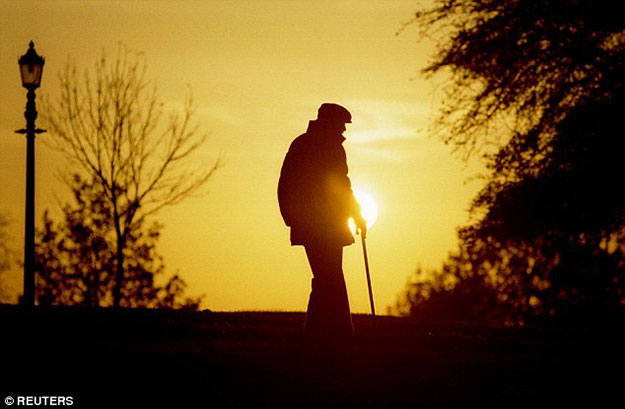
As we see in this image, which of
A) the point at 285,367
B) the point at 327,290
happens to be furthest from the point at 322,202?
the point at 285,367

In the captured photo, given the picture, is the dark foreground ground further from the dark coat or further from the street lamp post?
the street lamp post

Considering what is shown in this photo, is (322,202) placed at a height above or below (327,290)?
above

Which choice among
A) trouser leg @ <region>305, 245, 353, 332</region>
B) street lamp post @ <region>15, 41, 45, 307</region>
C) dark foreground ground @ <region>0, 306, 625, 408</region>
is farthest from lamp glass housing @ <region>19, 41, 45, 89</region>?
trouser leg @ <region>305, 245, 353, 332</region>

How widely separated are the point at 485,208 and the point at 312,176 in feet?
37.6

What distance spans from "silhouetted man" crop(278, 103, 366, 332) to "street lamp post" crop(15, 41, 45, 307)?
5.73 m

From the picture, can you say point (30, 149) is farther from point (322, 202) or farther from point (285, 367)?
point (285, 367)

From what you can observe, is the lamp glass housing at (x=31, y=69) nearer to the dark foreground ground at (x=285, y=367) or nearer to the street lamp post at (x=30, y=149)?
the street lamp post at (x=30, y=149)

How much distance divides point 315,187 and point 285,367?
2.83 m

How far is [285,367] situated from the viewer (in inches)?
463

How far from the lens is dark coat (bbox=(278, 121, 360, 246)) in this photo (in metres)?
13.8

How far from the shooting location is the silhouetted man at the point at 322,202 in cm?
1384

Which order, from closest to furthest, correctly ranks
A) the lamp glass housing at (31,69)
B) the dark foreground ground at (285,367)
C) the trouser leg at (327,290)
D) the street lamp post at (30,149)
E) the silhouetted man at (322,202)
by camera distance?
the dark foreground ground at (285,367) → the silhouetted man at (322,202) → the trouser leg at (327,290) → the street lamp post at (30,149) → the lamp glass housing at (31,69)

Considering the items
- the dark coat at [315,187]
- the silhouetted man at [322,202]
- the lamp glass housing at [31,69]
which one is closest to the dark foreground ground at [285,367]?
the silhouetted man at [322,202]

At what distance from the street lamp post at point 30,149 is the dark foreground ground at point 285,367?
1993 millimetres
